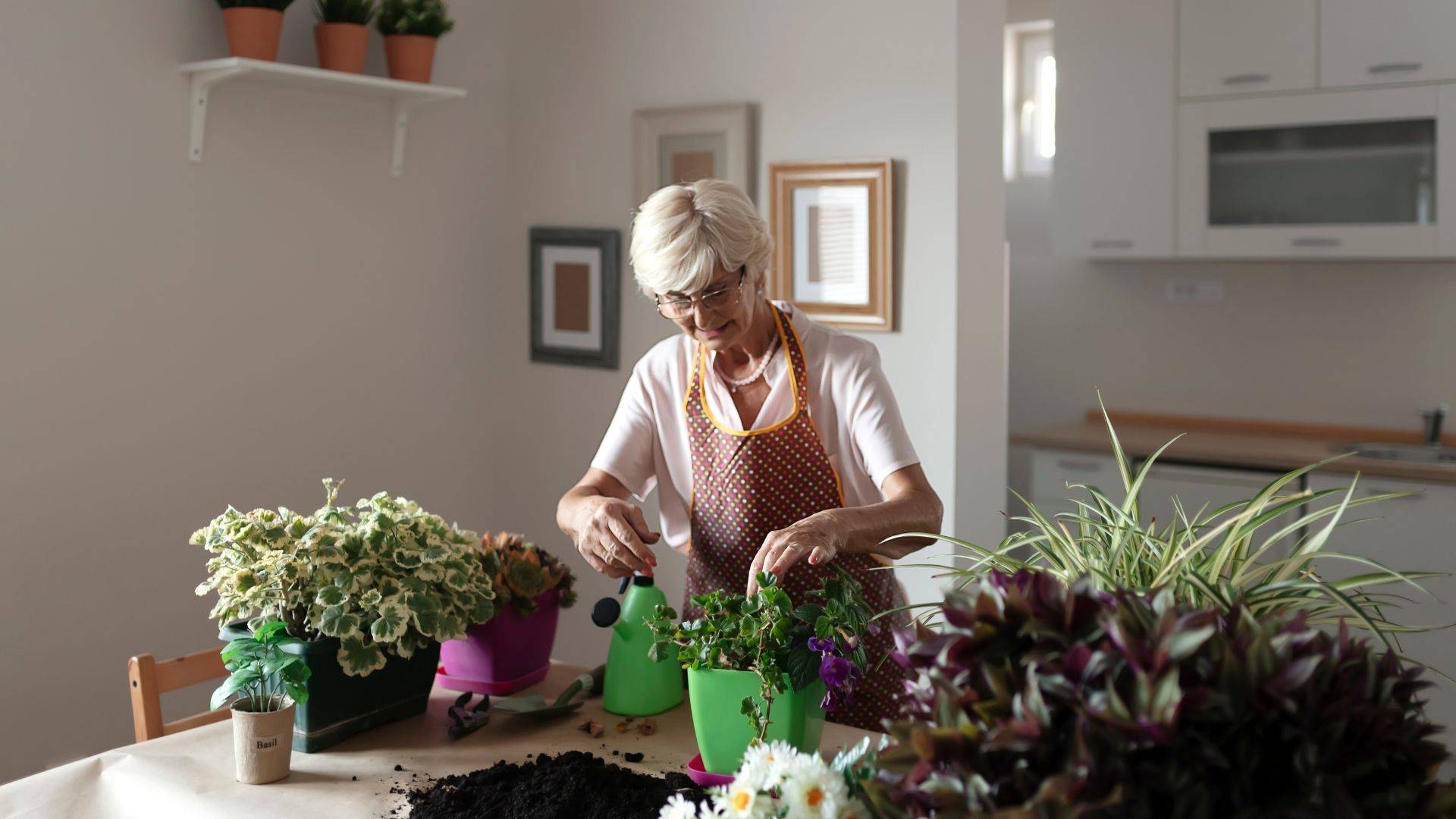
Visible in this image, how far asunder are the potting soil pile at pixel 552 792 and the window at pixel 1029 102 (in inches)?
160

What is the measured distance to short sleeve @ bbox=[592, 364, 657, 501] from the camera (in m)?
2.19

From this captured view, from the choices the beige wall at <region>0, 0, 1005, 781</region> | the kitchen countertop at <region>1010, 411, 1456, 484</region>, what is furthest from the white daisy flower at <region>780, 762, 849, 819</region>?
Result: the kitchen countertop at <region>1010, 411, 1456, 484</region>

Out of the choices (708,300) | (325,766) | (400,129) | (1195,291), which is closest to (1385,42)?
(1195,291)

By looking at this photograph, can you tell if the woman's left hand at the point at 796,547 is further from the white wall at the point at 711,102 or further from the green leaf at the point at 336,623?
the white wall at the point at 711,102

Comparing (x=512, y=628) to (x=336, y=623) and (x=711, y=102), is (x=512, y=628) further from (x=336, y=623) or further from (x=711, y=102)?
(x=711, y=102)

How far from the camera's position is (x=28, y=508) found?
2.56 m

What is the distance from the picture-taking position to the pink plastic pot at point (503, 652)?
1857mm

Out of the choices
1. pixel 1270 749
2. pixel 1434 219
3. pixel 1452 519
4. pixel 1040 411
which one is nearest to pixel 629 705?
pixel 1270 749

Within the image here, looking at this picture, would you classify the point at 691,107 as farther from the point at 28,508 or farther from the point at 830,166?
the point at 28,508

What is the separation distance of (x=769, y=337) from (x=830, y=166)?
1.04m

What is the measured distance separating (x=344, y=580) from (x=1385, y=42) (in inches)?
138

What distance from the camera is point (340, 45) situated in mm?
2971

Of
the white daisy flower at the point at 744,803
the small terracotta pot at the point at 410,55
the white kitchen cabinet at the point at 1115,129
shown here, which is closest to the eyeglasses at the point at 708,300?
the white daisy flower at the point at 744,803

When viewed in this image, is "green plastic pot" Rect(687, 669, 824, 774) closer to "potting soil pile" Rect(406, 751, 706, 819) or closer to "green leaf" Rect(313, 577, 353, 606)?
"potting soil pile" Rect(406, 751, 706, 819)
